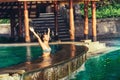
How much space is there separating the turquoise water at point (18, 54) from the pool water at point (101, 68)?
2.60 m

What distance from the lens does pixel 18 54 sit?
2394 cm

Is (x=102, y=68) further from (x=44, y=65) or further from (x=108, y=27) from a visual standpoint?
(x=108, y=27)

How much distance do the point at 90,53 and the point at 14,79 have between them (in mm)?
12437

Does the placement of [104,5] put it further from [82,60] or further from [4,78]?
[4,78]

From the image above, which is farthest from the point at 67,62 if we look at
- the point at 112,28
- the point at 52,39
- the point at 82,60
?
the point at 112,28

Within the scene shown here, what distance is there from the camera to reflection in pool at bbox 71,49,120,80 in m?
18.3

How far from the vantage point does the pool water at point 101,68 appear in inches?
720

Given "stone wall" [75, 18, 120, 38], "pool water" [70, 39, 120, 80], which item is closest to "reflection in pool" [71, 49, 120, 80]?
"pool water" [70, 39, 120, 80]

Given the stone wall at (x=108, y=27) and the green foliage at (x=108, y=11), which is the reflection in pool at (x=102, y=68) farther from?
the green foliage at (x=108, y=11)

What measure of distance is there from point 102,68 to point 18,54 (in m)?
6.12

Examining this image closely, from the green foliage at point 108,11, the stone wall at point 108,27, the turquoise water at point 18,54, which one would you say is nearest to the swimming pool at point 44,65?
the turquoise water at point 18,54

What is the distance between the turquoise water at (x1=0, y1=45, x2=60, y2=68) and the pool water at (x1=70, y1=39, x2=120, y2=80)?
8.52ft

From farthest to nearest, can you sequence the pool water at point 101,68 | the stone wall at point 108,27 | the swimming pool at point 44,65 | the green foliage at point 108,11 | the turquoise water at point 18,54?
the green foliage at point 108,11
the stone wall at point 108,27
the turquoise water at point 18,54
the pool water at point 101,68
the swimming pool at point 44,65

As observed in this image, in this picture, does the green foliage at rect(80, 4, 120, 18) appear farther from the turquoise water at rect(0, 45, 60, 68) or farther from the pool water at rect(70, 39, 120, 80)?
the turquoise water at rect(0, 45, 60, 68)
